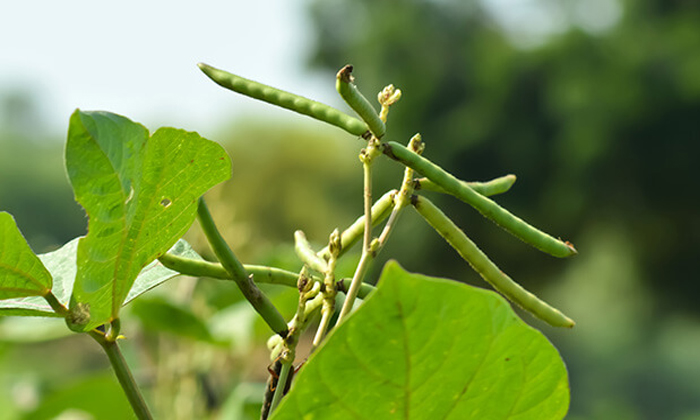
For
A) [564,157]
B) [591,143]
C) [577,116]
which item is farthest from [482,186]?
[564,157]

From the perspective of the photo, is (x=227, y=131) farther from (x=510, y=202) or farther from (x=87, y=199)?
(x=87, y=199)

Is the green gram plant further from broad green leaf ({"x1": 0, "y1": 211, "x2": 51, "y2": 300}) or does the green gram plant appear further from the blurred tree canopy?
the blurred tree canopy

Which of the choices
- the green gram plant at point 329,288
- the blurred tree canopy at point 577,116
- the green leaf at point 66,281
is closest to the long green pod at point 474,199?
the green gram plant at point 329,288

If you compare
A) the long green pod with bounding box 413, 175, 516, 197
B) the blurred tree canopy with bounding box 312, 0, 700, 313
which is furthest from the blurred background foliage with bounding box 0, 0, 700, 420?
the long green pod with bounding box 413, 175, 516, 197

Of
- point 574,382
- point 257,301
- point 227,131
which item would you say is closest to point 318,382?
point 257,301

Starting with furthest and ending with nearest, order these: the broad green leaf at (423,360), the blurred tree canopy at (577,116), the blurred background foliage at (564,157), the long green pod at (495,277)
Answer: the blurred tree canopy at (577,116) < the blurred background foliage at (564,157) < the long green pod at (495,277) < the broad green leaf at (423,360)

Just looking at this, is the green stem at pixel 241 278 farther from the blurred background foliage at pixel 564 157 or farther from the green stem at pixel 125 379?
the blurred background foliage at pixel 564 157
